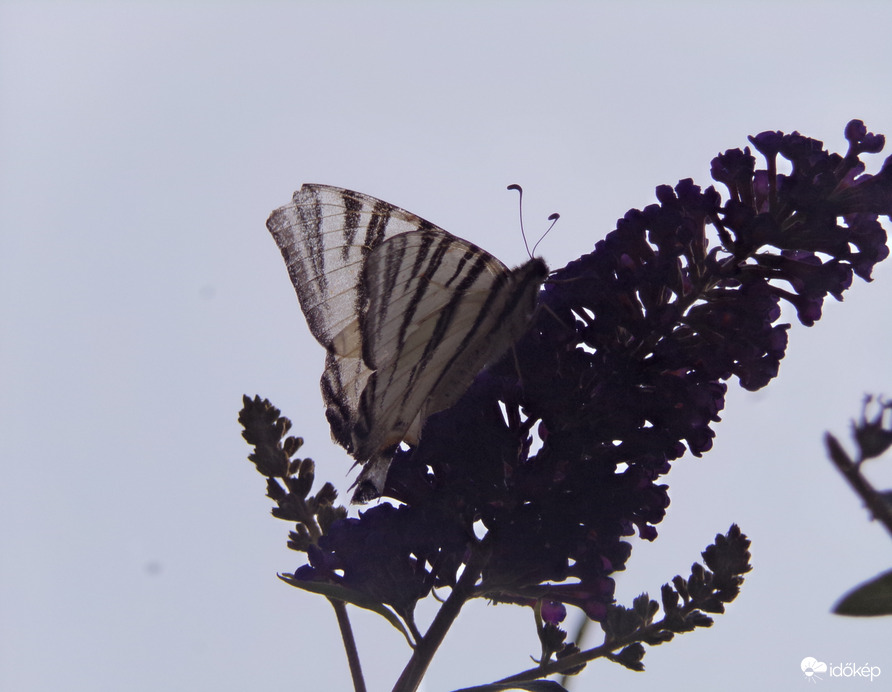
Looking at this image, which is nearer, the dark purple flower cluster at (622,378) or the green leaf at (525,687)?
the green leaf at (525,687)

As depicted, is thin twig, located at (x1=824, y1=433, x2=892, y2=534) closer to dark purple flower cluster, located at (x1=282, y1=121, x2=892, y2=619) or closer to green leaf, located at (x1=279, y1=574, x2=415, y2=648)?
dark purple flower cluster, located at (x1=282, y1=121, x2=892, y2=619)

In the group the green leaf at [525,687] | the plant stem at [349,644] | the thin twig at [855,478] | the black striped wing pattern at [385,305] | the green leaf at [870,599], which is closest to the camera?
the thin twig at [855,478]

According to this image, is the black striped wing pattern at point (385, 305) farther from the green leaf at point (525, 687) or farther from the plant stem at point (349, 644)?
the green leaf at point (525, 687)

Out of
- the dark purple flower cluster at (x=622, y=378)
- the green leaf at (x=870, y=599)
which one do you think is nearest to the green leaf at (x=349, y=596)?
the dark purple flower cluster at (x=622, y=378)

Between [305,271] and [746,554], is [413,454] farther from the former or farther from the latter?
[746,554]

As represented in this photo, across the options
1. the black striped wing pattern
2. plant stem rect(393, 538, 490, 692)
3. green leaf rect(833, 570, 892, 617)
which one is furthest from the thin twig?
the black striped wing pattern

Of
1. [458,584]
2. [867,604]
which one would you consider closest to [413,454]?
[458,584]

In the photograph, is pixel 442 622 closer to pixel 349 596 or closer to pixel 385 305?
pixel 349 596

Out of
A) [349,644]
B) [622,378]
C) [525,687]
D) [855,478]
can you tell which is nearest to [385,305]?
[622,378]
